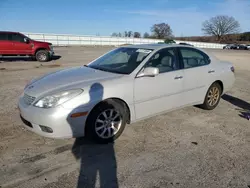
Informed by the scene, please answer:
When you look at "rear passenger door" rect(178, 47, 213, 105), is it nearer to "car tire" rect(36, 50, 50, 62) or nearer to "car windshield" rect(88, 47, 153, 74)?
"car windshield" rect(88, 47, 153, 74)

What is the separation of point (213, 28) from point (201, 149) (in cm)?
9518

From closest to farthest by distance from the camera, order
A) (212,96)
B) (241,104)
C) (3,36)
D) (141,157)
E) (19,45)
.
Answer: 1. (141,157)
2. (212,96)
3. (241,104)
4. (3,36)
5. (19,45)

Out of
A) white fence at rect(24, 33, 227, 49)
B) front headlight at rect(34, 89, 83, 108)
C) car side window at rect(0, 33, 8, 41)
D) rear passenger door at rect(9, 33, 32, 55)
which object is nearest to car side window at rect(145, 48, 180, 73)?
front headlight at rect(34, 89, 83, 108)

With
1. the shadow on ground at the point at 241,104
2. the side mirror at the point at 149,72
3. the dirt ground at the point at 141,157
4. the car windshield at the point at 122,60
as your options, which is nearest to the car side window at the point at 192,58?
the car windshield at the point at 122,60

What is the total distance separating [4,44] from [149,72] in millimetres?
13491

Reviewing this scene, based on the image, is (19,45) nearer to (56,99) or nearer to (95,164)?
(56,99)

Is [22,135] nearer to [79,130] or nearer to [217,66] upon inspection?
[79,130]

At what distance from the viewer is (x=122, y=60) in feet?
14.9

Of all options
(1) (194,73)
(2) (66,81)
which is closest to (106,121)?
(2) (66,81)

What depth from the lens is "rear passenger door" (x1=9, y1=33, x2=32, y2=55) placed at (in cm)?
1459

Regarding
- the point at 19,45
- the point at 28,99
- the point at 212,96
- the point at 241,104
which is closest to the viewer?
the point at 28,99

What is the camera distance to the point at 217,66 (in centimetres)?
523

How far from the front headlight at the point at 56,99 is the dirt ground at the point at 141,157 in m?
0.70

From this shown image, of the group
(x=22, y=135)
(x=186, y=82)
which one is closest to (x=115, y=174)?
(x=22, y=135)
